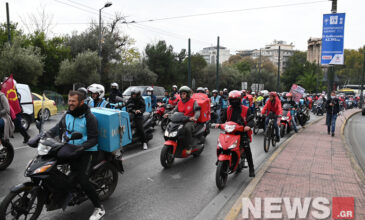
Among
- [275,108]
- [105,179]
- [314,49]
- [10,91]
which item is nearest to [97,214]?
[105,179]

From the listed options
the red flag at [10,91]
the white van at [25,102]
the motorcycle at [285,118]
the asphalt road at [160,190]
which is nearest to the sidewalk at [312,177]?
the asphalt road at [160,190]

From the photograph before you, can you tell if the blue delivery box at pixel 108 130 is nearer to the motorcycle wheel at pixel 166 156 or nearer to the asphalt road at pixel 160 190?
the asphalt road at pixel 160 190

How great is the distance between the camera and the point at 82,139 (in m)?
3.99

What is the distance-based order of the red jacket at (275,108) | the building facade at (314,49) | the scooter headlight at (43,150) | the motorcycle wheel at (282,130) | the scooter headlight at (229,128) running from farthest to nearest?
the building facade at (314,49), the motorcycle wheel at (282,130), the red jacket at (275,108), the scooter headlight at (229,128), the scooter headlight at (43,150)

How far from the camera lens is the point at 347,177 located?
6.11 meters

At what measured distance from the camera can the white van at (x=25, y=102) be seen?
11.6m

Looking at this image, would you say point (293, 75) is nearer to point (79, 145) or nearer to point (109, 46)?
point (109, 46)

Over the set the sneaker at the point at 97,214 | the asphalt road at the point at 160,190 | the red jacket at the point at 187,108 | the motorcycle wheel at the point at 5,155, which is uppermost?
the red jacket at the point at 187,108

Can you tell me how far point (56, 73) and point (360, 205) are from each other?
29832 mm

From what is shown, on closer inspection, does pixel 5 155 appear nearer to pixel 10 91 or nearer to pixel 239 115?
pixel 10 91

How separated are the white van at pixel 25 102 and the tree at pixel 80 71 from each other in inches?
638

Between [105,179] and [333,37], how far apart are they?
11.4 meters

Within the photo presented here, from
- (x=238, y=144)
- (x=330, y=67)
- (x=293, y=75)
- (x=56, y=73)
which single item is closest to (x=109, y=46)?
(x=56, y=73)

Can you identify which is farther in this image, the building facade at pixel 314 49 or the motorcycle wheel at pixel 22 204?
the building facade at pixel 314 49
